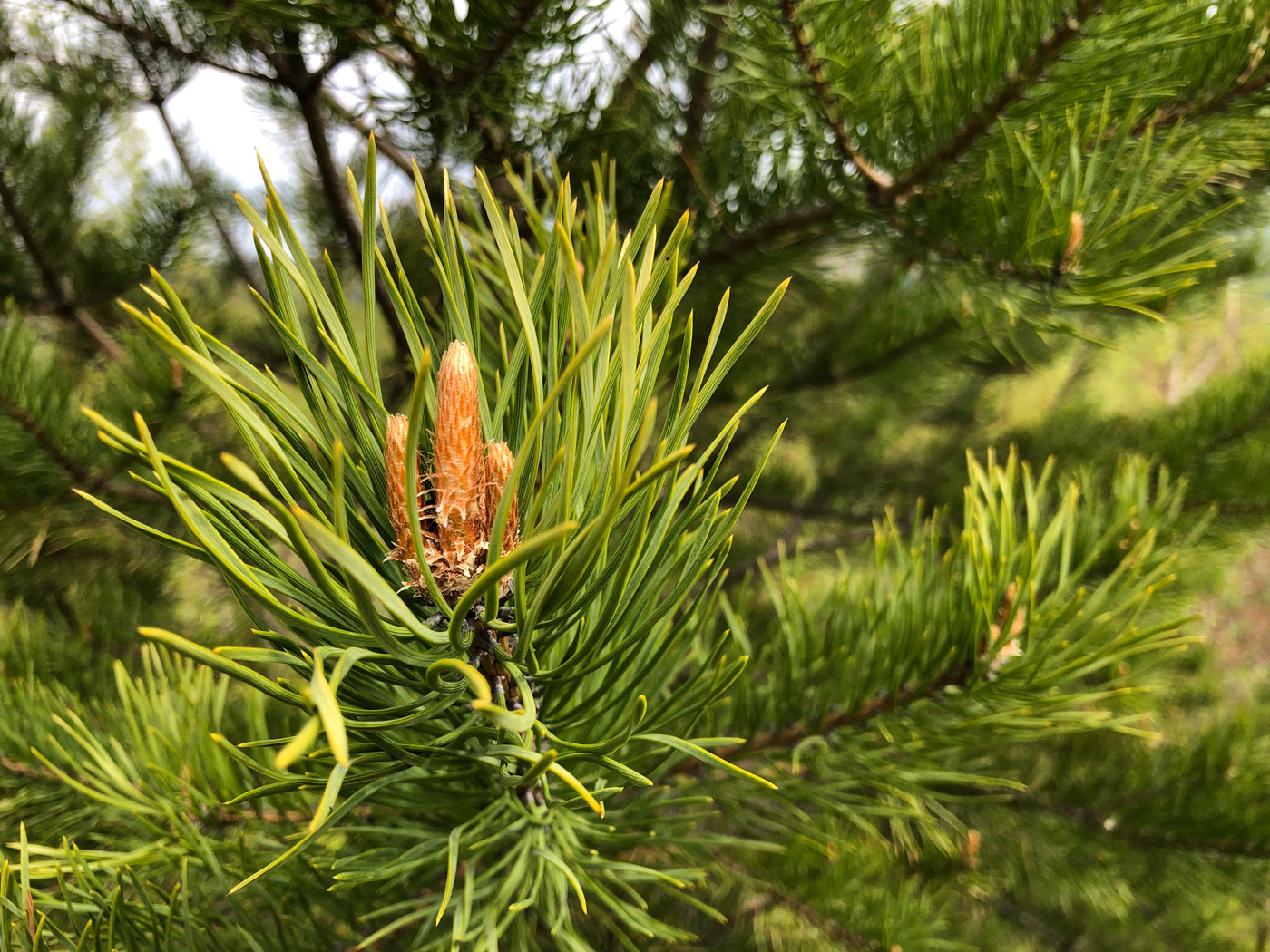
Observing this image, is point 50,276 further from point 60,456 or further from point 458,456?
point 458,456

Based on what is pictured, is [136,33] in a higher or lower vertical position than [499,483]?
higher

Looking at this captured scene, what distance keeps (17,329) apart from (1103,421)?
0.99m

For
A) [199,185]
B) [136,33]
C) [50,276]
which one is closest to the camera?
[136,33]

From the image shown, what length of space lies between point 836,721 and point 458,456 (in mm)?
253

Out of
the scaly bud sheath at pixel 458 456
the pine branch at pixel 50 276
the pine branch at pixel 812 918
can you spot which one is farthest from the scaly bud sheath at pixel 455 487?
the pine branch at pixel 50 276

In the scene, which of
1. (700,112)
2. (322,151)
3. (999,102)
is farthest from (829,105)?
(322,151)

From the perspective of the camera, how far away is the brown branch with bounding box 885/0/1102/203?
1.02 feet

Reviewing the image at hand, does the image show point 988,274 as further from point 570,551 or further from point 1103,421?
point 1103,421

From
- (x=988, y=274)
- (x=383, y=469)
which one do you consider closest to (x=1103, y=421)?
(x=988, y=274)

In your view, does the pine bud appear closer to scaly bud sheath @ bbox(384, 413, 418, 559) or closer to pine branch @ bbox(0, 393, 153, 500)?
scaly bud sheath @ bbox(384, 413, 418, 559)

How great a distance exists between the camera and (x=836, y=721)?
35 centimetres

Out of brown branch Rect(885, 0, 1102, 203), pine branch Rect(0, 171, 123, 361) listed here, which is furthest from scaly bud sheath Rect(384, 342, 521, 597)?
pine branch Rect(0, 171, 123, 361)

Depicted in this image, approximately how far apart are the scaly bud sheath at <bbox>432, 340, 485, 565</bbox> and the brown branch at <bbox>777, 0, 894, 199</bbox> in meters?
0.24

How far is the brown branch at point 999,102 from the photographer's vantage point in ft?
1.02
